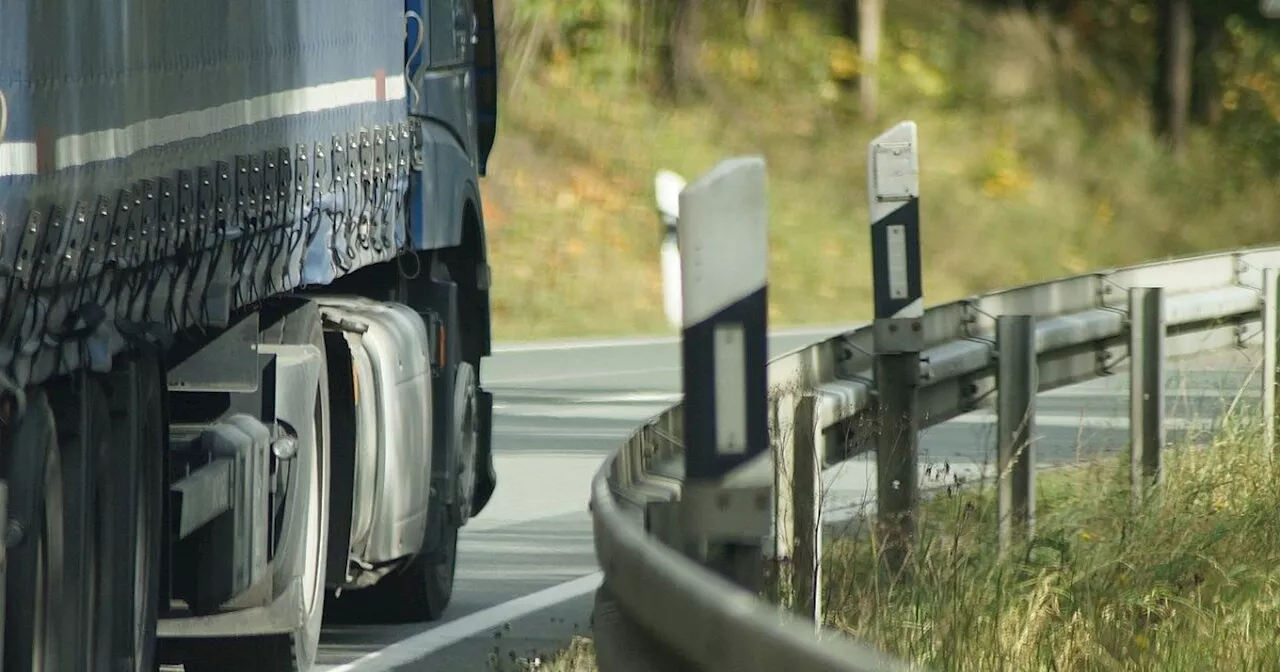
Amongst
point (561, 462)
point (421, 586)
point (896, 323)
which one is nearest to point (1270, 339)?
point (896, 323)

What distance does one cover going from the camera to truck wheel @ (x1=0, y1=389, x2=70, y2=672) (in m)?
6.02

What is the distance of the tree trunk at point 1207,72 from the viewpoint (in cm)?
4306

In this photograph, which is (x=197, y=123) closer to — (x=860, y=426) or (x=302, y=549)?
(x=302, y=549)

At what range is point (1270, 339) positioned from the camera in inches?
435

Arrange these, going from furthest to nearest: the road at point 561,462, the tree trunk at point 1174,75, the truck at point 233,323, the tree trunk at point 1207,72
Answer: the tree trunk at point 1207,72, the tree trunk at point 1174,75, the road at point 561,462, the truck at point 233,323

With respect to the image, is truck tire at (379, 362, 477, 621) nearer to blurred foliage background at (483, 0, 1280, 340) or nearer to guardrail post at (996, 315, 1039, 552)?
guardrail post at (996, 315, 1039, 552)

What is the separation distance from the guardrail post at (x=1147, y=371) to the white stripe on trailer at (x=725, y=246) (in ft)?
19.1

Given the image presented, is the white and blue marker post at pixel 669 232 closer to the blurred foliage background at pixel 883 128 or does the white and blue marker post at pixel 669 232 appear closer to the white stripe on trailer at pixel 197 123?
the blurred foliage background at pixel 883 128

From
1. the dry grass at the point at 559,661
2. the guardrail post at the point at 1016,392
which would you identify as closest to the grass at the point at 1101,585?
the guardrail post at the point at 1016,392

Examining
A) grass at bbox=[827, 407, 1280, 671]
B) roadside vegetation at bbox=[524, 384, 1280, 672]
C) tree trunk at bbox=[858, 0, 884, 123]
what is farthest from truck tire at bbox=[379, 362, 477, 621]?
tree trunk at bbox=[858, 0, 884, 123]

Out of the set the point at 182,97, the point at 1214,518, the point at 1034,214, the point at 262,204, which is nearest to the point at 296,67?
the point at 262,204

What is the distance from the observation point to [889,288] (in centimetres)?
929

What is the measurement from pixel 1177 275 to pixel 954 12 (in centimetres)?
3096

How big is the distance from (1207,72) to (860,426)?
3574 cm
